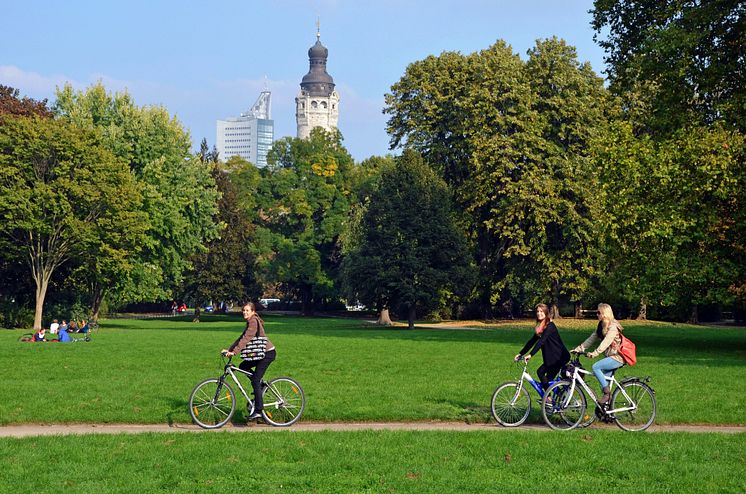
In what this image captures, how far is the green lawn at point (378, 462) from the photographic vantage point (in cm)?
1140

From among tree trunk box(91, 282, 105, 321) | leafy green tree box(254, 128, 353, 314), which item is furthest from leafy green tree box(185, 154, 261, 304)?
tree trunk box(91, 282, 105, 321)

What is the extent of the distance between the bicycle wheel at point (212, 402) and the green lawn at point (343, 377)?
2.59 ft

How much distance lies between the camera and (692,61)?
3581cm

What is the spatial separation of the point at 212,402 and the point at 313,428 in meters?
1.71

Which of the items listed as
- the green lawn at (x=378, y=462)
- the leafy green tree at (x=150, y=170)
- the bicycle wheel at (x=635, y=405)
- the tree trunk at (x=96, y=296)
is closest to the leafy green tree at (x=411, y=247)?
the leafy green tree at (x=150, y=170)

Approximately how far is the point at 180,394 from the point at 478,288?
48184 millimetres

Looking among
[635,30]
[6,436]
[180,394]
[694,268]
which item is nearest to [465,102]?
[635,30]

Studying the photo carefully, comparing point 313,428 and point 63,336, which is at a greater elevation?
point 63,336

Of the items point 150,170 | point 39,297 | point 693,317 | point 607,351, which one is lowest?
point 607,351

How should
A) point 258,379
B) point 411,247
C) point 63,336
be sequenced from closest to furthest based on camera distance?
1. point 258,379
2. point 63,336
3. point 411,247

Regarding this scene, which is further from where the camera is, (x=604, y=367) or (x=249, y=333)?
(x=249, y=333)

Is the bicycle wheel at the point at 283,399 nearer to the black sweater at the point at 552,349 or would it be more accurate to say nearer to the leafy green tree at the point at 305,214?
the black sweater at the point at 552,349

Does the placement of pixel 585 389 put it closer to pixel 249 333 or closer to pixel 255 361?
pixel 255 361

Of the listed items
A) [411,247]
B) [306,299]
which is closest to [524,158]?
[411,247]
